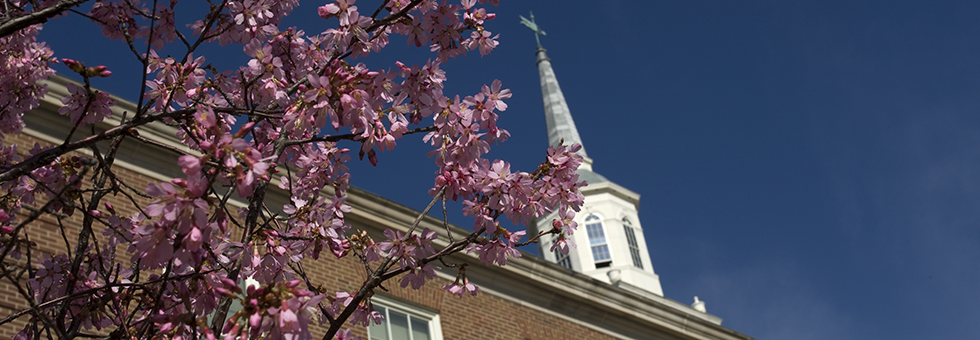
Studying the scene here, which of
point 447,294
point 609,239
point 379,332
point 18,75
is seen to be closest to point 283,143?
point 18,75

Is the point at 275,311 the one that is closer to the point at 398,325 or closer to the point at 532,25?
the point at 398,325

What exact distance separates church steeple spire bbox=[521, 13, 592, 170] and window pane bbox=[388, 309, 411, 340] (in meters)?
23.3

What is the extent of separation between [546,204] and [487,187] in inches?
16.5

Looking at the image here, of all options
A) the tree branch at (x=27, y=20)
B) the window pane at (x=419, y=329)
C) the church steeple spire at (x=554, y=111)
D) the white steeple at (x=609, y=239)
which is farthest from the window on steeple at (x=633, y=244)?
the tree branch at (x=27, y=20)

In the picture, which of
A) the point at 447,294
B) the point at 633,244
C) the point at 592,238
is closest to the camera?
the point at 447,294

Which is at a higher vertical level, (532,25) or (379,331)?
(532,25)

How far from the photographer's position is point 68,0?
155 inches

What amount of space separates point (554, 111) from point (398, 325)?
32095mm

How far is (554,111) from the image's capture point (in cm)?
4275

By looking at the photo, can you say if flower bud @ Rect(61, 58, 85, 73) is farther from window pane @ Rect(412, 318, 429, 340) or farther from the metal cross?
the metal cross

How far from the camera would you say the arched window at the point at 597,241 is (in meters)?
29.7

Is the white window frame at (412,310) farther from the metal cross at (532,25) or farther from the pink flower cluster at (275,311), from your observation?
the metal cross at (532,25)

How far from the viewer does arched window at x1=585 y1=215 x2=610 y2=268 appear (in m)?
29.7

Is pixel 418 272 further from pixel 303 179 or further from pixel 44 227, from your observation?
pixel 44 227
